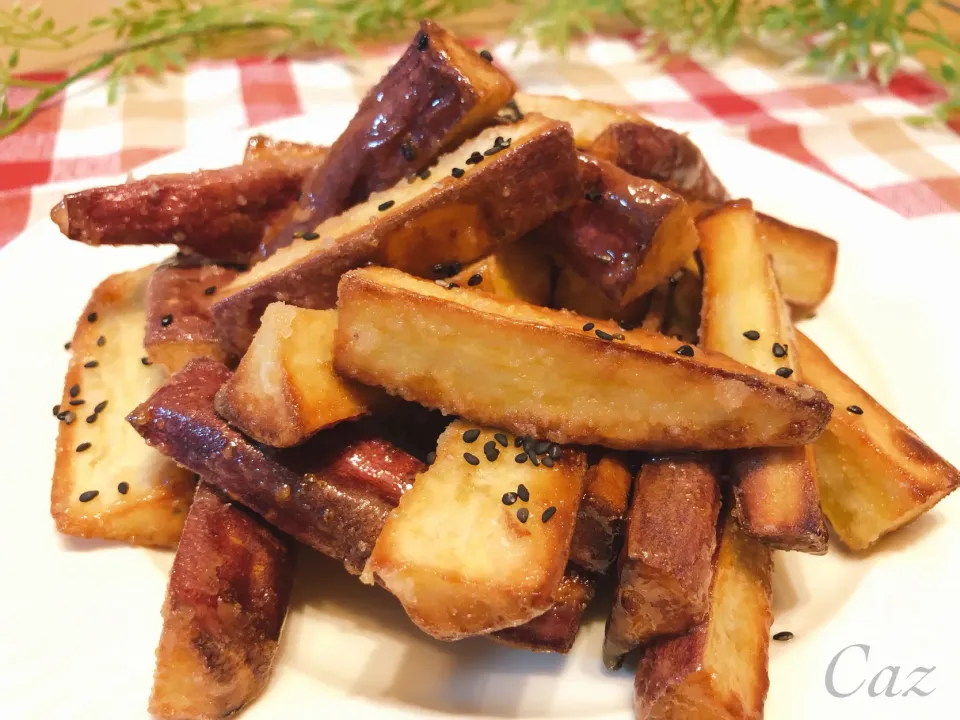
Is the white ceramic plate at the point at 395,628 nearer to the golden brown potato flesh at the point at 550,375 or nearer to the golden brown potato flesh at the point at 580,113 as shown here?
the golden brown potato flesh at the point at 550,375

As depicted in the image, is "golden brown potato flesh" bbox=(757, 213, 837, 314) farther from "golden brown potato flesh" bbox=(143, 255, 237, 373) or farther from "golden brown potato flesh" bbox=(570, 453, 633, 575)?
"golden brown potato flesh" bbox=(143, 255, 237, 373)

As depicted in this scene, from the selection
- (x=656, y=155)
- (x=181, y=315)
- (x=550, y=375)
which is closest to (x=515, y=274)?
(x=550, y=375)

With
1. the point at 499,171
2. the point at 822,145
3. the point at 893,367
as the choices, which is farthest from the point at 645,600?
the point at 822,145

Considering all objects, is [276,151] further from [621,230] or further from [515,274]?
[621,230]

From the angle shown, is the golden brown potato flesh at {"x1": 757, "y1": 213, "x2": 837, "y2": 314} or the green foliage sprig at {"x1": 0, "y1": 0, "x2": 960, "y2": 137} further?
the green foliage sprig at {"x1": 0, "y1": 0, "x2": 960, "y2": 137}

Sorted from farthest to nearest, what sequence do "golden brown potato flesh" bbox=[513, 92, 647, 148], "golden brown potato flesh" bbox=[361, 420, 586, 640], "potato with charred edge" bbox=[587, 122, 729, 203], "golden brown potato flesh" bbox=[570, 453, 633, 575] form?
1. "golden brown potato flesh" bbox=[513, 92, 647, 148]
2. "potato with charred edge" bbox=[587, 122, 729, 203]
3. "golden brown potato flesh" bbox=[570, 453, 633, 575]
4. "golden brown potato flesh" bbox=[361, 420, 586, 640]

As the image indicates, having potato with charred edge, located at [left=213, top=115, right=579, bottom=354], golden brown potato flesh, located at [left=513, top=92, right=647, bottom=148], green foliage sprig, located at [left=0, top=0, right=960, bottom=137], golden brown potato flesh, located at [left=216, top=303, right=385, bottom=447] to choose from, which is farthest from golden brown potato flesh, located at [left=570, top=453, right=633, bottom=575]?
green foliage sprig, located at [left=0, top=0, right=960, bottom=137]

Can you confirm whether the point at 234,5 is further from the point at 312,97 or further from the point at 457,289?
the point at 457,289
